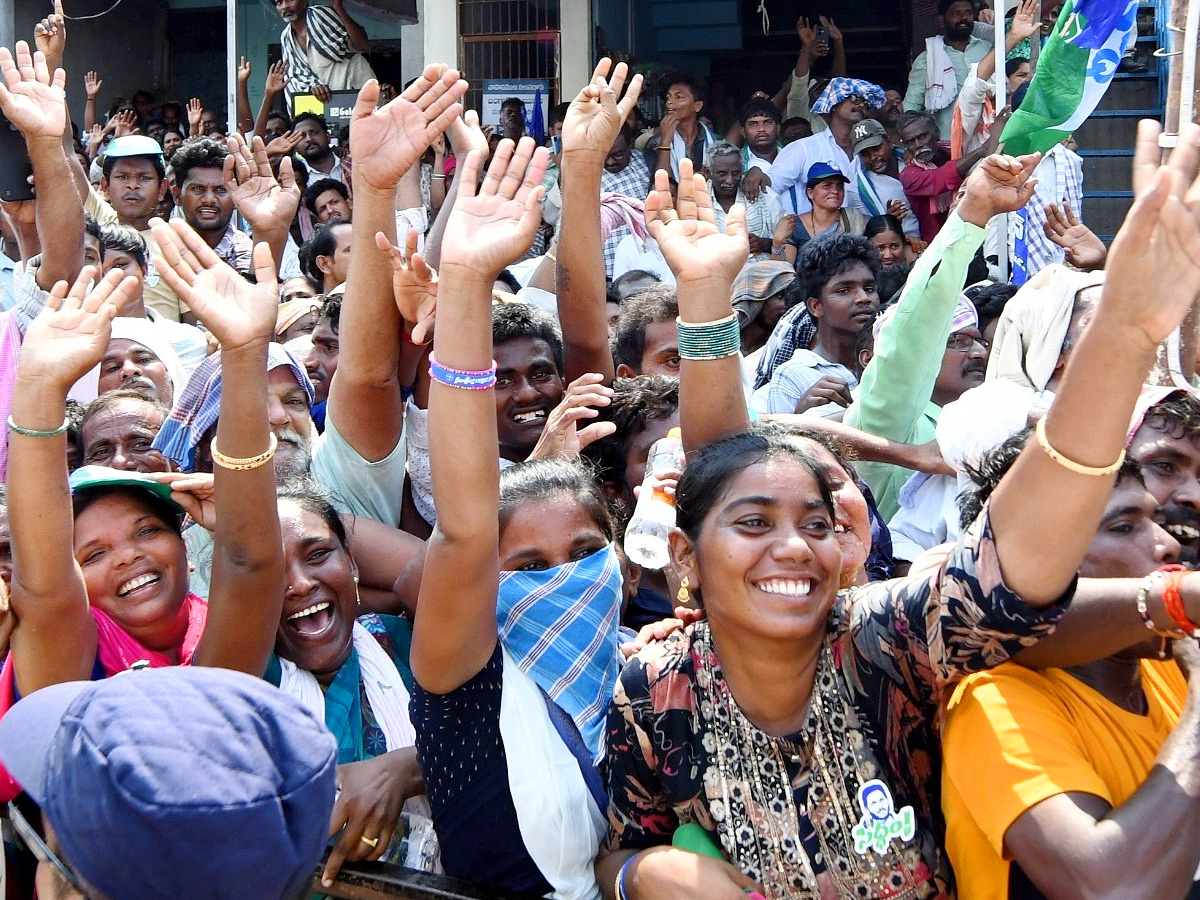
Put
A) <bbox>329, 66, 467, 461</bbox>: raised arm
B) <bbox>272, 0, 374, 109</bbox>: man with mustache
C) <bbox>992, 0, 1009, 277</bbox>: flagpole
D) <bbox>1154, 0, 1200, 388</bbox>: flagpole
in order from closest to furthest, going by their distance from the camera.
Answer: <bbox>1154, 0, 1200, 388</bbox>: flagpole → <bbox>329, 66, 467, 461</bbox>: raised arm → <bbox>992, 0, 1009, 277</bbox>: flagpole → <bbox>272, 0, 374, 109</bbox>: man with mustache

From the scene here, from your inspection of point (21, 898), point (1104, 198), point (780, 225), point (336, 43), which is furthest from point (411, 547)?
point (336, 43)

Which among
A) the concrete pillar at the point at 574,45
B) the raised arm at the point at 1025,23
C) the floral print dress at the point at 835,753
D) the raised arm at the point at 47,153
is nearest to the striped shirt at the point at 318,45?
the concrete pillar at the point at 574,45

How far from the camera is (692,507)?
7.59 ft

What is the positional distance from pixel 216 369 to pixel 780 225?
470 centimetres

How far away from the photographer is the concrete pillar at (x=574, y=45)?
10.4 m

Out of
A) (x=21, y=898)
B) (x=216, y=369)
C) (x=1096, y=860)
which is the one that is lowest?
(x=21, y=898)

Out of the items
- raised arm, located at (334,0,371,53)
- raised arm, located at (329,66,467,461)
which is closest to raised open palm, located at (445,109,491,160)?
raised arm, located at (329,66,467,461)

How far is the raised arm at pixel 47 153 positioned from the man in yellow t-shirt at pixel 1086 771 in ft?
10.6

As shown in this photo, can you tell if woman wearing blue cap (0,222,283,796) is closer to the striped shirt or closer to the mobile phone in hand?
the mobile phone in hand

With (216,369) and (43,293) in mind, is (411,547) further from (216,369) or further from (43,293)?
(43,293)

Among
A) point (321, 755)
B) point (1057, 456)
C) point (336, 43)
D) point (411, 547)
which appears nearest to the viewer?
point (321, 755)

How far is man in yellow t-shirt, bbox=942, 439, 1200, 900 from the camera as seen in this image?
5.97 feet

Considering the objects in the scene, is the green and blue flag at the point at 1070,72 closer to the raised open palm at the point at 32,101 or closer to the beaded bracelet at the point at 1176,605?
the beaded bracelet at the point at 1176,605

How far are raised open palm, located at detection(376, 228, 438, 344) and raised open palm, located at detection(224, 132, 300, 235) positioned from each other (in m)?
1.85
